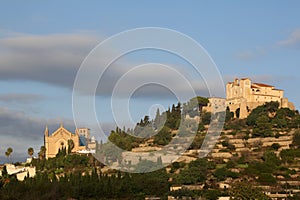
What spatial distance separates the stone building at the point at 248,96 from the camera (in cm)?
8088

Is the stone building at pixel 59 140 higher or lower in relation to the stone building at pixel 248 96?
lower

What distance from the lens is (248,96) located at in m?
82.8

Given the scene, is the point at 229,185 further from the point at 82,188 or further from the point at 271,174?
the point at 82,188

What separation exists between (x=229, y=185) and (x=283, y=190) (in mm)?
4979

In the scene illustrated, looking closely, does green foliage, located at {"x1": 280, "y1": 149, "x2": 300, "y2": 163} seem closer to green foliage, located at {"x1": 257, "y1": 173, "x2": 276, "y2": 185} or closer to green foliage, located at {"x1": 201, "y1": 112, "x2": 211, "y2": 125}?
green foliage, located at {"x1": 257, "y1": 173, "x2": 276, "y2": 185}

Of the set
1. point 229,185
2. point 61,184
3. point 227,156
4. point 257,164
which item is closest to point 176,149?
point 227,156

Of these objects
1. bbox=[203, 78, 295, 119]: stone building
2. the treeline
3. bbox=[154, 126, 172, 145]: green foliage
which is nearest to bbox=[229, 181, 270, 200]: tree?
the treeline

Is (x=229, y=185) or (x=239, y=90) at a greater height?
(x=239, y=90)

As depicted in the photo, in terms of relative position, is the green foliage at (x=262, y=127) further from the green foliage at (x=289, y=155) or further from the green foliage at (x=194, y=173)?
the green foliage at (x=194, y=173)

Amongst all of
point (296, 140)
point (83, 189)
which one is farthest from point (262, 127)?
point (83, 189)

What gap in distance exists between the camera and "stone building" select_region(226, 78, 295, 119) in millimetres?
80875

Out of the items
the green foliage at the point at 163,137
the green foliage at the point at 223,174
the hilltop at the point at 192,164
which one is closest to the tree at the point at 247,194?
the hilltop at the point at 192,164

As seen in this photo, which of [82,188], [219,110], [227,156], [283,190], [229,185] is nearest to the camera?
[82,188]

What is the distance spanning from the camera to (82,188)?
45.0 m
